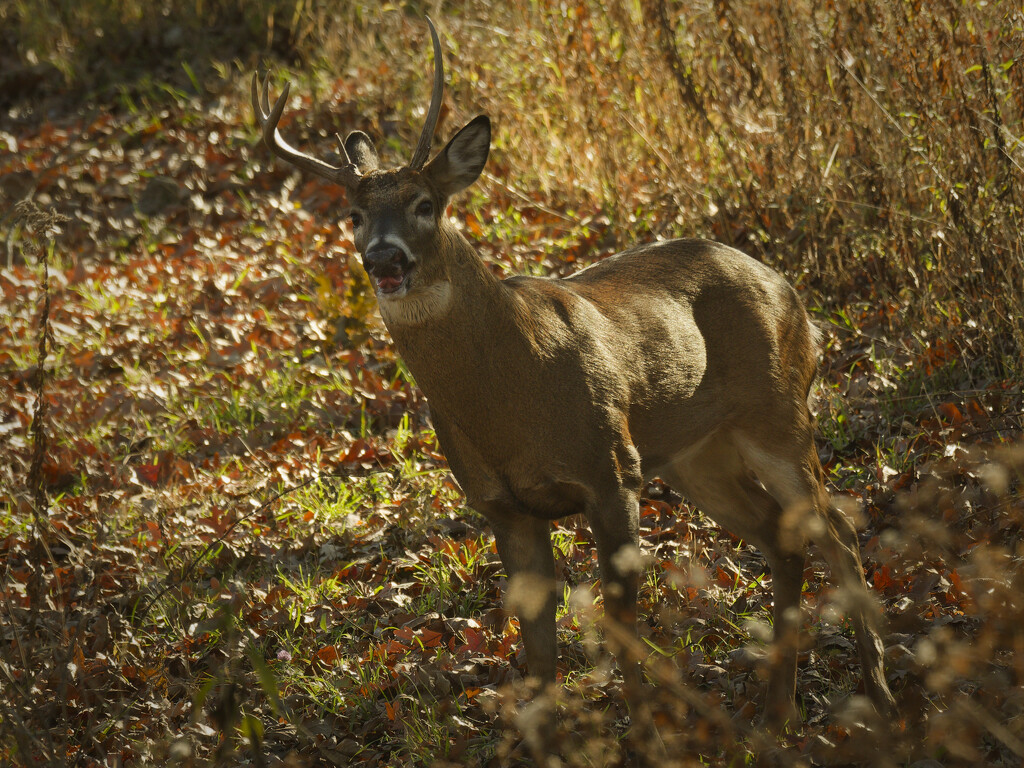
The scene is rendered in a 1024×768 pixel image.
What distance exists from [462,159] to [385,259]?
0.76 metres

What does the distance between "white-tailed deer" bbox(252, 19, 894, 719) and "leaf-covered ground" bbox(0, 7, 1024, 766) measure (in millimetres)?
359

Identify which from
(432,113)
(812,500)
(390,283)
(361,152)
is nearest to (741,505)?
(812,500)

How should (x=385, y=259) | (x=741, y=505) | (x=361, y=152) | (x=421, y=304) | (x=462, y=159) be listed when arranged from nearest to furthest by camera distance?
(x=385, y=259)
(x=421, y=304)
(x=462, y=159)
(x=361, y=152)
(x=741, y=505)

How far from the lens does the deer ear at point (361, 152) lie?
4574mm

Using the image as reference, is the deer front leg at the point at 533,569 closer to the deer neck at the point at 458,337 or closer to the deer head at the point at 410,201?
the deer neck at the point at 458,337

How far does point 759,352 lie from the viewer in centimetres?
460

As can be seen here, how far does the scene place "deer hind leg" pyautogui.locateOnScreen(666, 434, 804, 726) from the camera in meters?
4.51

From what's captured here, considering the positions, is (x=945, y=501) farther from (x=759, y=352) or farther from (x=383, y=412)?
(x=383, y=412)

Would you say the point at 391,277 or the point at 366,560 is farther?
the point at 366,560

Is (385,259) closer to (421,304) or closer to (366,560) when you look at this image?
(421,304)

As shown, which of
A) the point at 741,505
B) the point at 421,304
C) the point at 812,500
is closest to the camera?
the point at 421,304

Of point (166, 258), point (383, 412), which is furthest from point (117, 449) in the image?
point (166, 258)

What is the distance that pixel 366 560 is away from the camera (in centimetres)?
567

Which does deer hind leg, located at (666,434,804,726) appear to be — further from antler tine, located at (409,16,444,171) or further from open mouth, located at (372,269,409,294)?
antler tine, located at (409,16,444,171)
